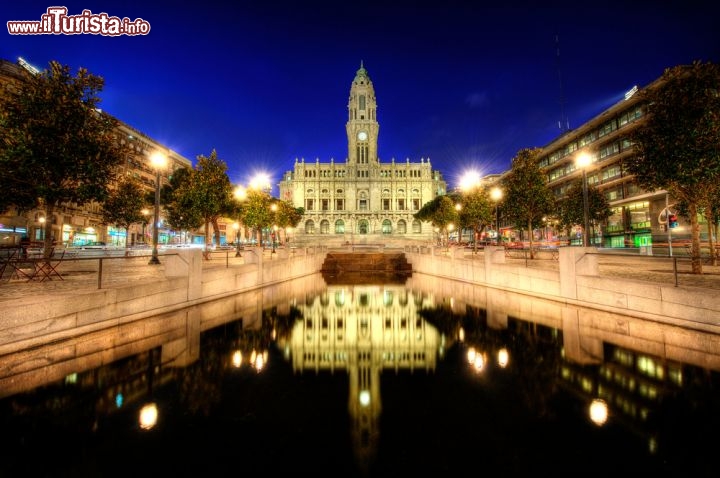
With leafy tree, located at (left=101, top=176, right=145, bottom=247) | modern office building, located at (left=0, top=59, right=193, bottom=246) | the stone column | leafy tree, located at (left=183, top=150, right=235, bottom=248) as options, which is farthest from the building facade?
the stone column

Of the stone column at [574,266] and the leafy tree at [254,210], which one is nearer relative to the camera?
A: the stone column at [574,266]

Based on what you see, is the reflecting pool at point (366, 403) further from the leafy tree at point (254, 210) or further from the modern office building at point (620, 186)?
the modern office building at point (620, 186)

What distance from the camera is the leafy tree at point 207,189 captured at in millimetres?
24812

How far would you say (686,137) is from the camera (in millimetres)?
12852

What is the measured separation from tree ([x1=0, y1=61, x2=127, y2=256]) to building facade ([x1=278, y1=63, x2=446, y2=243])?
8059cm

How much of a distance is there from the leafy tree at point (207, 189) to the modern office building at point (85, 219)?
629 centimetres

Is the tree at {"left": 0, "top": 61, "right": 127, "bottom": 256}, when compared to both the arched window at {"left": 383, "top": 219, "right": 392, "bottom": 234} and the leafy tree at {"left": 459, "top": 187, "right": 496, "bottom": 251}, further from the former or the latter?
the arched window at {"left": 383, "top": 219, "right": 392, "bottom": 234}

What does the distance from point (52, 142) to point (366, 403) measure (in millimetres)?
14961

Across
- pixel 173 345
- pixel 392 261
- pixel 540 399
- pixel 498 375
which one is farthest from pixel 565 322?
pixel 392 261

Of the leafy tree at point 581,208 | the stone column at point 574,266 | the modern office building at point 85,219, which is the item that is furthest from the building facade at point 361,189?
the stone column at point 574,266

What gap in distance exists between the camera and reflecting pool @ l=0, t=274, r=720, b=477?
3.52m

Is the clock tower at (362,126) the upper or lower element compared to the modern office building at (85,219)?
upper

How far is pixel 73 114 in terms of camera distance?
516 inches

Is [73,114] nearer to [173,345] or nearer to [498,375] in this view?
[173,345]
